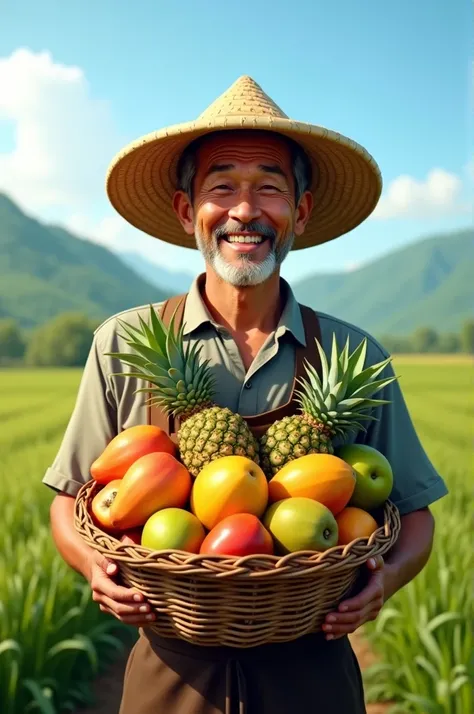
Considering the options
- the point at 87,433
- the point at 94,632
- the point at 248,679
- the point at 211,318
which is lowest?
the point at 94,632

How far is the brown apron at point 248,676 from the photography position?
2504mm

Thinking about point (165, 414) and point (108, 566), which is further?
point (165, 414)

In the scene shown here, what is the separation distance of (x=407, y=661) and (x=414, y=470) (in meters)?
2.56

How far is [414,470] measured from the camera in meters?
3.05

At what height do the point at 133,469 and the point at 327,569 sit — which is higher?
the point at 133,469

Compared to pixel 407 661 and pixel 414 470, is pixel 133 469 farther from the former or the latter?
pixel 407 661

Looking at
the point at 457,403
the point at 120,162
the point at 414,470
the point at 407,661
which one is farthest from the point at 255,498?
the point at 457,403

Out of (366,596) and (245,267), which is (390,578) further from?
(245,267)

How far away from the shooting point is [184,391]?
2.57m

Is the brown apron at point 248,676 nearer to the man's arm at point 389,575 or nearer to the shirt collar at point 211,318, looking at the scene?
the shirt collar at point 211,318

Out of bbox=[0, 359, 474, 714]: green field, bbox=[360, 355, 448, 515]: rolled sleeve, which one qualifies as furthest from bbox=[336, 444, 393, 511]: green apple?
bbox=[0, 359, 474, 714]: green field

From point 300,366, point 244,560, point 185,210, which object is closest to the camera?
point 244,560

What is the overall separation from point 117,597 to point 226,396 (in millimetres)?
978

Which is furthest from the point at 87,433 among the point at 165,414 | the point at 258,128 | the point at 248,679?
the point at 258,128
